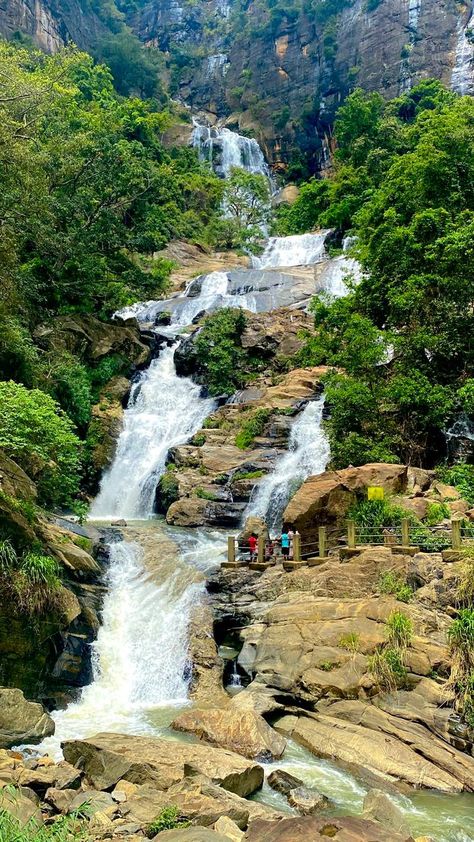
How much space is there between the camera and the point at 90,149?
27.7 m

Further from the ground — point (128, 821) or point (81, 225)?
point (81, 225)

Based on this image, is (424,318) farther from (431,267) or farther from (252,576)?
(252,576)

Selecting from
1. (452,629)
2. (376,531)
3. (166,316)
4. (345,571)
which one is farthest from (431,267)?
(166,316)

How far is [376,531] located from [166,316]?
945 inches

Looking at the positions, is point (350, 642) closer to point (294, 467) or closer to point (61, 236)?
point (294, 467)

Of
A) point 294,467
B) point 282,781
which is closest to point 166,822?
point 282,781

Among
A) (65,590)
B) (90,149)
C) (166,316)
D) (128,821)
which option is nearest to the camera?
(128,821)

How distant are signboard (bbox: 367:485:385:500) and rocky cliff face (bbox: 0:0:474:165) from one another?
1912 inches

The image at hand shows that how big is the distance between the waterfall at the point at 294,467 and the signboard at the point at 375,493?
17.2 feet

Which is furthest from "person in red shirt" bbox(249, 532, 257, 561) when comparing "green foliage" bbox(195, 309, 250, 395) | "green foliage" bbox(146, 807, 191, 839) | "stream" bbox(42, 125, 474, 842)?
"green foliage" bbox(195, 309, 250, 395)

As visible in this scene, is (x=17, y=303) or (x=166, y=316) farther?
(x=166, y=316)

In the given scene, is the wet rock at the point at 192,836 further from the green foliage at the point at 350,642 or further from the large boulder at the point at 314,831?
the green foliage at the point at 350,642

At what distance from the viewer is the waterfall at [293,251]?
44.1 metres

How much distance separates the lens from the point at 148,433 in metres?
27.8
